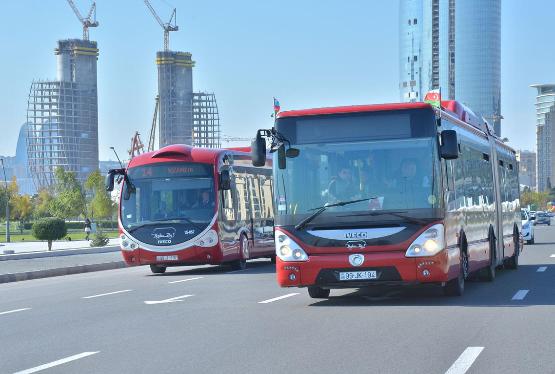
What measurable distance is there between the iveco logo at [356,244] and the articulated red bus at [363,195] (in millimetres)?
14

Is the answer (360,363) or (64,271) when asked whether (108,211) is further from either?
(360,363)

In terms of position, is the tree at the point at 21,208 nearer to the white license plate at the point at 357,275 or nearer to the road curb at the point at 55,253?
the road curb at the point at 55,253

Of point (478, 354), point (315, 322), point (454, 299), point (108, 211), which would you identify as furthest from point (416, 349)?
point (108, 211)

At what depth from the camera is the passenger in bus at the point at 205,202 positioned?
28484 millimetres

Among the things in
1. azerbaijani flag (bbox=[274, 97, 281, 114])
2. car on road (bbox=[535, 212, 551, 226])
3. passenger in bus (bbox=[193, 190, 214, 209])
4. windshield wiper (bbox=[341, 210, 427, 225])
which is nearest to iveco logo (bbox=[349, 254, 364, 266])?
windshield wiper (bbox=[341, 210, 427, 225])

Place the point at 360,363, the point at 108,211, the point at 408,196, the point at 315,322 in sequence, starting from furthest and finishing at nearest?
the point at 108,211
the point at 408,196
the point at 315,322
the point at 360,363

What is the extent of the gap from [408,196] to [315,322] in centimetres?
292

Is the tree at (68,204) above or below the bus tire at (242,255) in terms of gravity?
above

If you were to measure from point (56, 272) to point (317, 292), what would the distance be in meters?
16.9

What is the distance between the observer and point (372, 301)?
16812mm

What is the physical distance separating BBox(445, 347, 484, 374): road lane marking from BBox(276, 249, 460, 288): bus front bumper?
16.0ft

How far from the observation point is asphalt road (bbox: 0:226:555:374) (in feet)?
32.7

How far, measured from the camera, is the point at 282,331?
12.7 m

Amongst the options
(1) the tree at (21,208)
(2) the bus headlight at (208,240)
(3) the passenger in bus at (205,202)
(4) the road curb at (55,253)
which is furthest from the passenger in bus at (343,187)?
(1) the tree at (21,208)
